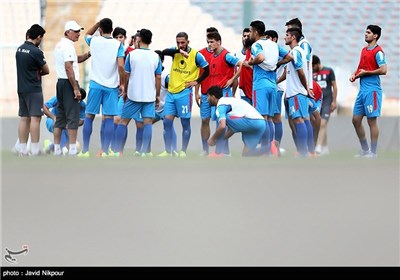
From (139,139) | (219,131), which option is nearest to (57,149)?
(139,139)

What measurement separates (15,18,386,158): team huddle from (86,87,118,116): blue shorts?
12 mm

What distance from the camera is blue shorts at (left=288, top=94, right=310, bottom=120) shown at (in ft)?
44.4

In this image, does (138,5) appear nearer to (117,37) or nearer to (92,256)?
(117,37)

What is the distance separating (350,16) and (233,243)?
14646mm

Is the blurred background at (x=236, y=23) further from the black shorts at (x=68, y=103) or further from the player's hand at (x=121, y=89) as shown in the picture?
the black shorts at (x=68, y=103)

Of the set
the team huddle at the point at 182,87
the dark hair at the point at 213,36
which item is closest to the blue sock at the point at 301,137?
the team huddle at the point at 182,87

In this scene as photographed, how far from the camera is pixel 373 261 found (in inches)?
223

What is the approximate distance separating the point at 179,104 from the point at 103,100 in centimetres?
100

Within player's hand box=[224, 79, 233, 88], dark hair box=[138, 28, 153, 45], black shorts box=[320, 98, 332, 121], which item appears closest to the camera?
dark hair box=[138, 28, 153, 45]

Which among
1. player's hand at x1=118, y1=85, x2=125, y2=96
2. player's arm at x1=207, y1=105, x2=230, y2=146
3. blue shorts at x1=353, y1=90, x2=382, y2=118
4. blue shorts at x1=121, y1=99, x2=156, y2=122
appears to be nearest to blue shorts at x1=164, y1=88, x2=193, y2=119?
blue shorts at x1=121, y1=99, x2=156, y2=122

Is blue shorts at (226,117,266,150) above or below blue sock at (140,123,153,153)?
above

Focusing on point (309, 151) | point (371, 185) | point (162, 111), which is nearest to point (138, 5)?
point (162, 111)

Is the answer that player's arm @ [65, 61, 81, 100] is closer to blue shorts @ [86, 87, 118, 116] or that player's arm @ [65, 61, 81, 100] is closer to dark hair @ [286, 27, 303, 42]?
blue shorts @ [86, 87, 118, 116]

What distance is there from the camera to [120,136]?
44.5 ft
